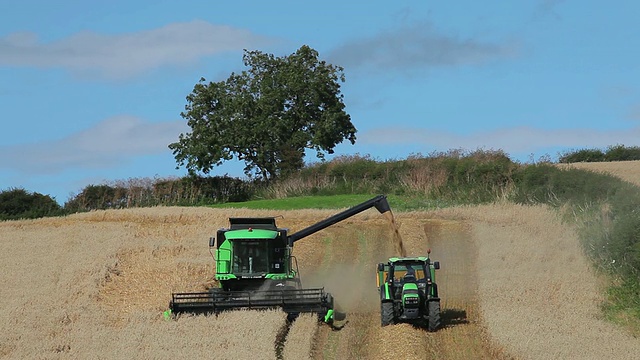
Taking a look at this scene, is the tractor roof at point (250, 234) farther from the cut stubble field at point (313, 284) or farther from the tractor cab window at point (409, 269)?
the tractor cab window at point (409, 269)

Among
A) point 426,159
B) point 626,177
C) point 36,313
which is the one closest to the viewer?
point 36,313

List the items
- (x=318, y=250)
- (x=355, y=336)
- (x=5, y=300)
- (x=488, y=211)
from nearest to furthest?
(x=355, y=336), (x=5, y=300), (x=318, y=250), (x=488, y=211)

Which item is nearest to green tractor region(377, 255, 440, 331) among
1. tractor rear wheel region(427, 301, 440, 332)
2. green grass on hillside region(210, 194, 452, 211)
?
tractor rear wheel region(427, 301, 440, 332)

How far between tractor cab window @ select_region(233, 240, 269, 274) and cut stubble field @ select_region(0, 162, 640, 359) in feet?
8.63

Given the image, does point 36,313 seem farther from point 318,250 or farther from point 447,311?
point 318,250

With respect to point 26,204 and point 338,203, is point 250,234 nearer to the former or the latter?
point 338,203

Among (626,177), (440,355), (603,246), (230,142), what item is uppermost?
(230,142)

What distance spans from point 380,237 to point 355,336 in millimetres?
21000

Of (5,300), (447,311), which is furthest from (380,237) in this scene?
(5,300)

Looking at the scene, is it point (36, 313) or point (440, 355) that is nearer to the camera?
point (440, 355)

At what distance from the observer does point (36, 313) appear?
29672mm

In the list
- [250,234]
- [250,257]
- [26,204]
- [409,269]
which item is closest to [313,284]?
[250,257]

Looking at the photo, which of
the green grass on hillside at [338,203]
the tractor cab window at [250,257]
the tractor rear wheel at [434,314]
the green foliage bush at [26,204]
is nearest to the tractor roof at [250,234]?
the tractor cab window at [250,257]

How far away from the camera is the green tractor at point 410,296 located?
2681 centimetres
